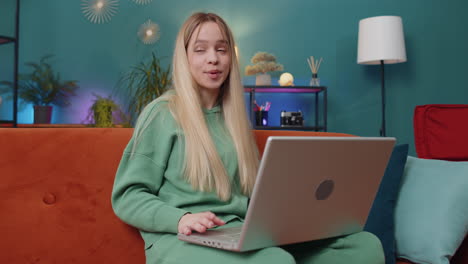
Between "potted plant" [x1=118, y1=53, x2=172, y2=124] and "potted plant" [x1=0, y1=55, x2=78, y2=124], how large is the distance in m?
0.53

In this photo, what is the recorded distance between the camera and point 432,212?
1.42m

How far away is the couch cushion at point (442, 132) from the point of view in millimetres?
1649

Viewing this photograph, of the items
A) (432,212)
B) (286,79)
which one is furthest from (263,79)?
(432,212)

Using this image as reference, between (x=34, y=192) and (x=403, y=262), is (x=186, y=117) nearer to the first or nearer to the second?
(x=34, y=192)

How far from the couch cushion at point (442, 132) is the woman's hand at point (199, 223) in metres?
0.93

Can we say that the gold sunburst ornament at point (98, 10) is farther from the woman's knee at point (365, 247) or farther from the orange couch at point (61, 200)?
the woman's knee at point (365, 247)

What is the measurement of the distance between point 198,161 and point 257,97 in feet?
11.9

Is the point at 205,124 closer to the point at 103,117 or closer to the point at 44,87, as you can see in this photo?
the point at 103,117

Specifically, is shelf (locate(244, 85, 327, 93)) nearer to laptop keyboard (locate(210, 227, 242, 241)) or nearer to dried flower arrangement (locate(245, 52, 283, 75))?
dried flower arrangement (locate(245, 52, 283, 75))

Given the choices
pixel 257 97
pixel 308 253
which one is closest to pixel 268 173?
pixel 308 253

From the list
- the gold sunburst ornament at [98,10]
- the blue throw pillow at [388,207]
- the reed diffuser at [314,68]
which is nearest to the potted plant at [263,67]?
the reed diffuser at [314,68]

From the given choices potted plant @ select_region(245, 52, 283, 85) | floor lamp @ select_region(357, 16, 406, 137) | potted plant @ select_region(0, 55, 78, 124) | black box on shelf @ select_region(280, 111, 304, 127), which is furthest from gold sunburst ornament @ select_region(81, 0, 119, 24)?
floor lamp @ select_region(357, 16, 406, 137)

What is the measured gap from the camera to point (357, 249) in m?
1.22

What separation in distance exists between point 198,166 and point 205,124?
0.50ft
